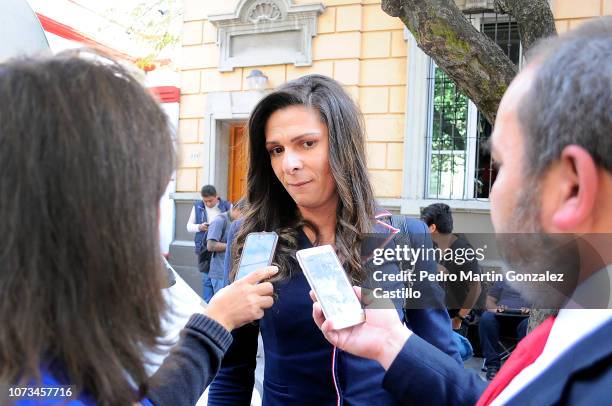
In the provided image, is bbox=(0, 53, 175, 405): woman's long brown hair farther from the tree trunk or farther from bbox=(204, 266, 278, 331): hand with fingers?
the tree trunk

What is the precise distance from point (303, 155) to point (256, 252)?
372 millimetres

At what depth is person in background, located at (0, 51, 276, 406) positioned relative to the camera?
77 centimetres

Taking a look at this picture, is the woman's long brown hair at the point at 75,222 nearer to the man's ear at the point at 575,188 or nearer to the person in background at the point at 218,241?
the man's ear at the point at 575,188

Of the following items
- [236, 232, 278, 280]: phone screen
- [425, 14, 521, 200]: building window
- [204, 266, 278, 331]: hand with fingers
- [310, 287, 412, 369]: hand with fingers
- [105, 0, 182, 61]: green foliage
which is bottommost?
[310, 287, 412, 369]: hand with fingers

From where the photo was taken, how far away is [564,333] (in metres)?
0.85

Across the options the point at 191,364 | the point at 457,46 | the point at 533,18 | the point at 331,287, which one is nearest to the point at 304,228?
the point at 331,287

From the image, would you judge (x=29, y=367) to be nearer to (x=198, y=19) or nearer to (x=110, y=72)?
(x=110, y=72)

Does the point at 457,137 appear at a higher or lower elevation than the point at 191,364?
higher

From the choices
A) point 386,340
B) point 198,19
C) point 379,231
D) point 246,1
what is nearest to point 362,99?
point 246,1

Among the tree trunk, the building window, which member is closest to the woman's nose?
the tree trunk

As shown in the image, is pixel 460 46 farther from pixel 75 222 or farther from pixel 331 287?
pixel 75 222

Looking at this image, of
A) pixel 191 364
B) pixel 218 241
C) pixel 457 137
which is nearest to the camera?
pixel 191 364

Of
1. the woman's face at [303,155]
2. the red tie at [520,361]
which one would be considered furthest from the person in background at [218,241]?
the red tie at [520,361]

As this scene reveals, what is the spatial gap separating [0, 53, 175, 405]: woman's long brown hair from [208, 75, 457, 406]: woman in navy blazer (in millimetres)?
734
